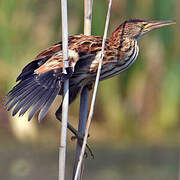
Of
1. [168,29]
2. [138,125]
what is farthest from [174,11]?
[138,125]

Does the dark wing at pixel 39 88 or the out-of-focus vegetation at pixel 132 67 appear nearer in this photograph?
the dark wing at pixel 39 88

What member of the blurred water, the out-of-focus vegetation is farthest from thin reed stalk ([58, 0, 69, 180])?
the blurred water

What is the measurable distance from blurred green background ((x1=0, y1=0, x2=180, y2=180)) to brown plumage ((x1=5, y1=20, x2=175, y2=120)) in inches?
57.6

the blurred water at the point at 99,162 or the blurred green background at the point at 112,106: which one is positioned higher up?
the blurred green background at the point at 112,106

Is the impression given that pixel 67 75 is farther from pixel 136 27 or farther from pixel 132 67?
pixel 132 67

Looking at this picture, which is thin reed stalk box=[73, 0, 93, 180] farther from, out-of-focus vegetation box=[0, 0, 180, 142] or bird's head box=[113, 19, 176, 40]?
out-of-focus vegetation box=[0, 0, 180, 142]

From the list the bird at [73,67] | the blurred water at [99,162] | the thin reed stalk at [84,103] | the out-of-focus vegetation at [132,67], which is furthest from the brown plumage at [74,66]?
the blurred water at [99,162]

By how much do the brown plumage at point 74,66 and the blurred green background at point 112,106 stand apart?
1.46m

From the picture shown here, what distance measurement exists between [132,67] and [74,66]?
2154 millimetres

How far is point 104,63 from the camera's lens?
2.66m

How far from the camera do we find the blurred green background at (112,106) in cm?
452

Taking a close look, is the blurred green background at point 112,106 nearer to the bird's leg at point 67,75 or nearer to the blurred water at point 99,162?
the blurred water at point 99,162

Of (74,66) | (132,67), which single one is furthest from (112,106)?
(74,66)

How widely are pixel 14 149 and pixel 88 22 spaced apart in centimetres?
257
